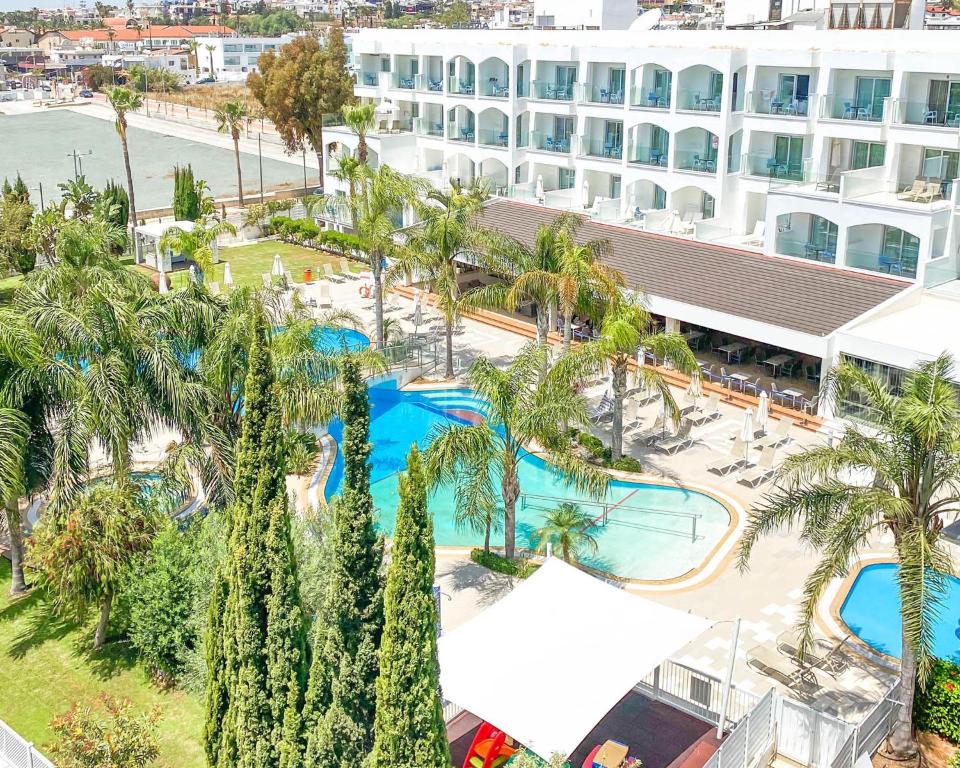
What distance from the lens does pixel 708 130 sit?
34.1 m

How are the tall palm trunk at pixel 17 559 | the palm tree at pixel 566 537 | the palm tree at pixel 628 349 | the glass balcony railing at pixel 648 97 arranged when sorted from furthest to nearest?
1. the glass balcony railing at pixel 648 97
2. the palm tree at pixel 628 349
3. the tall palm trunk at pixel 17 559
4. the palm tree at pixel 566 537

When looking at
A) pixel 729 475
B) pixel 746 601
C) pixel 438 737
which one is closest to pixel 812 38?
pixel 729 475

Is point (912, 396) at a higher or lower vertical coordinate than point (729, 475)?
higher

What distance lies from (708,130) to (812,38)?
4.33 meters

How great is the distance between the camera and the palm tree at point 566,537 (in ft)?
63.1

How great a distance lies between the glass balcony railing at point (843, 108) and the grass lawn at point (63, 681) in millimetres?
25306

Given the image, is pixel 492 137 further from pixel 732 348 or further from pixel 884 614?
pixel 884 614

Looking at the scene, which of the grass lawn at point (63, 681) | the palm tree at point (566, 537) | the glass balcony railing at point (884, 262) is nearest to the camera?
the grass lawn at point (63, 681)

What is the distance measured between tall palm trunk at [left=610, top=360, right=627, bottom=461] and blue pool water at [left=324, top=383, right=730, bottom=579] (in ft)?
3.59

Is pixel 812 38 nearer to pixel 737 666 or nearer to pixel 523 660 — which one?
pixel 737 666

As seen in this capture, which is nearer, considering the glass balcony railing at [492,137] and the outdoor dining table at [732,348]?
the outdoor dining table at [732,348]

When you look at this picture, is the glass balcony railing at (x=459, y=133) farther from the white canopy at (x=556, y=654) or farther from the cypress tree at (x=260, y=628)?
the cypress tree at (x=260, y=628)

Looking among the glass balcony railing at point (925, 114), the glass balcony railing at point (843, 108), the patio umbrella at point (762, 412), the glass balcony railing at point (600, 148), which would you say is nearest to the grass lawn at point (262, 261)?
the glass balcony railing at point (600, 148)

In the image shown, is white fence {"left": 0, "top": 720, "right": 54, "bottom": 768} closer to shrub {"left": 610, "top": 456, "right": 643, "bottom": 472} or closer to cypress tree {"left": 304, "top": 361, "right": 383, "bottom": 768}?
cypress tree {"left": 304, "top": 361, "right": 383, "bottom": 768}
